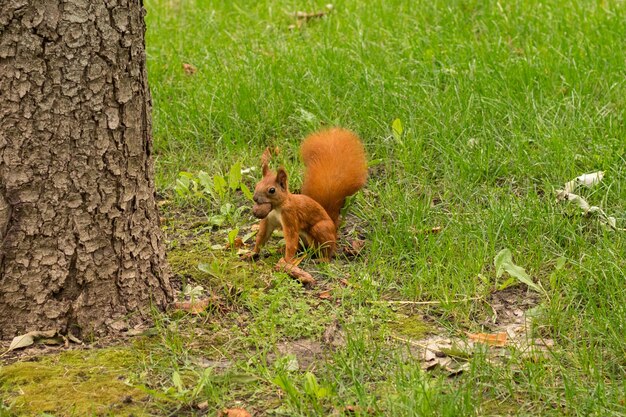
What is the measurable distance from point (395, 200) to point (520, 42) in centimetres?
174

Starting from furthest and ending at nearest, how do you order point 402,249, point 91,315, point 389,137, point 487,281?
1. point 389,137
2. point 402,249
3. point 487,281
4. point 91,315

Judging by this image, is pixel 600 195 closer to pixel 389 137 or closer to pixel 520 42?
pixel 389 137

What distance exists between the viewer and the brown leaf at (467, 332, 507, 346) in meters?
2.84

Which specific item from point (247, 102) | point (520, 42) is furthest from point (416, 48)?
point (247, 102)

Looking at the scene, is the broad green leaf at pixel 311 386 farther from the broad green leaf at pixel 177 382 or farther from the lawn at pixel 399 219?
the broad green leaf at pixel 177 382

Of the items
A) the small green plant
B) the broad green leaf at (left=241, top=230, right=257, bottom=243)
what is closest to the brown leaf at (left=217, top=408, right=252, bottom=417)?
the broad green leaf at (left=241, top=230, right=257, bottom=243)

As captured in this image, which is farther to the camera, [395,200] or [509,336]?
[395,200]

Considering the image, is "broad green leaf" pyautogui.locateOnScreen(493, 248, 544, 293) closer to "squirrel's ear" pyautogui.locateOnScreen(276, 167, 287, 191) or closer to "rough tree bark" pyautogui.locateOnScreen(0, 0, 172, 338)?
"squirrel's ear" pyautogui.locateOnScreen(276, 167, 287, 191)

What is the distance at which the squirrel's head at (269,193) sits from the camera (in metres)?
3.37

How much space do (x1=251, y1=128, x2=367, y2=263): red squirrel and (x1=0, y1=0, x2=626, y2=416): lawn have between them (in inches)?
4.4

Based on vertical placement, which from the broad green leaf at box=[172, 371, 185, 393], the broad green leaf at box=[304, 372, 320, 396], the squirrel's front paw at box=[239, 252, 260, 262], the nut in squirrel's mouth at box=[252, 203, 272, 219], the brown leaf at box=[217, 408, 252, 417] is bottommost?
the brown leaf at box=[217, 408, 252, 417]

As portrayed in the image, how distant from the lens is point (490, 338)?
2.89 m

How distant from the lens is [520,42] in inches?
199

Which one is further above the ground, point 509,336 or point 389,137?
point 389,137
